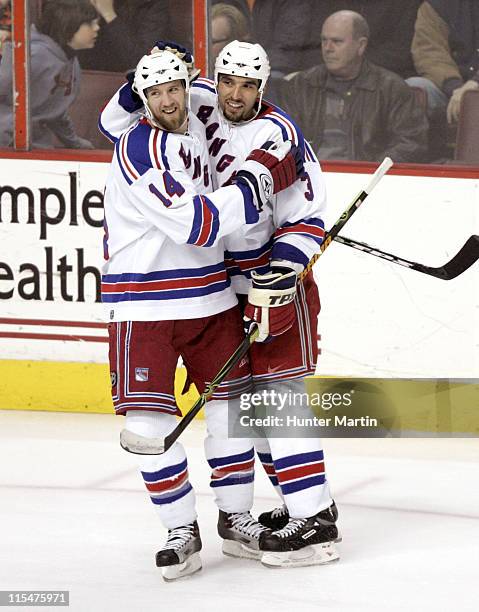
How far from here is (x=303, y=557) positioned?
3170mm

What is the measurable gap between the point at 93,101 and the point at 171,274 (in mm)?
1892

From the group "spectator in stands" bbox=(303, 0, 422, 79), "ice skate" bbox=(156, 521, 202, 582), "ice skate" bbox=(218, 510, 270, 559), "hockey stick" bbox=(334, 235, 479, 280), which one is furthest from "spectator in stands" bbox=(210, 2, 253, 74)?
"ice skate" bbox=(156, 521, 202, 582)

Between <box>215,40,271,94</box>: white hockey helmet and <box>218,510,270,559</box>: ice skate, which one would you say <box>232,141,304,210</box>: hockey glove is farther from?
<box>218,510,270,559</box>: ice skate

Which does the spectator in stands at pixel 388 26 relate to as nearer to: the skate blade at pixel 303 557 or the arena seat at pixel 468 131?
the arena seat at pixel 468 131

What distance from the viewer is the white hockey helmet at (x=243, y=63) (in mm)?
3078

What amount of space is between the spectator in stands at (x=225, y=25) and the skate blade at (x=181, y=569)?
2.08 metres

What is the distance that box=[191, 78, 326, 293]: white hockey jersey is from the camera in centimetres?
317

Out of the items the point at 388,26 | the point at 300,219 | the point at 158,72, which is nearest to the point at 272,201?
the point at 300,219

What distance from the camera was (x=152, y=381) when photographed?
3057 mm

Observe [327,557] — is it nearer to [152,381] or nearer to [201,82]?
[152,381]

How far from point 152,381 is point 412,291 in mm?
1730

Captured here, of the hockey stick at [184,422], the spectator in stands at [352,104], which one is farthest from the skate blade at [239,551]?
the spectator in stands at [352,104]

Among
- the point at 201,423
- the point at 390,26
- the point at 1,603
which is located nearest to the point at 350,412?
the point at 201,423

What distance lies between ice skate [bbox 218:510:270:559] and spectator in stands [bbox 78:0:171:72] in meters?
1.99
